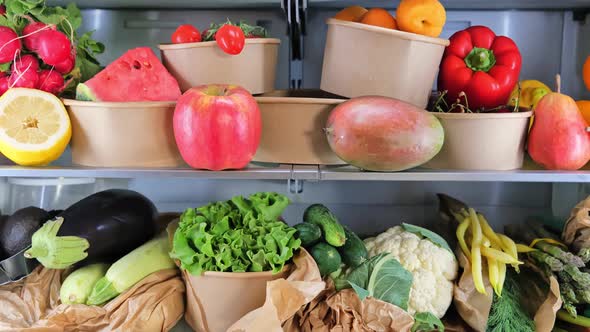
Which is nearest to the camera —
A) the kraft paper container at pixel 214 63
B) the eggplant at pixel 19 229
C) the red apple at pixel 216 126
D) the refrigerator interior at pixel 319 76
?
the red apple at pixel 216 126

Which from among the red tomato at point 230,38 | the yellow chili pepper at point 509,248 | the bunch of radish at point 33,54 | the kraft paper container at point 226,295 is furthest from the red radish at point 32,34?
the yellow chili pepper at point 509,248

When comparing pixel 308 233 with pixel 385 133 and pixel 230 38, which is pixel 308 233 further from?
pixel 230 38

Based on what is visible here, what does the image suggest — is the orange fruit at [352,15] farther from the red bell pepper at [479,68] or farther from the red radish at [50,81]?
the red radish at [50,81]

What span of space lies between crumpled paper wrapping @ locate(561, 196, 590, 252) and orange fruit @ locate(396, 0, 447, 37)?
520 millimetres

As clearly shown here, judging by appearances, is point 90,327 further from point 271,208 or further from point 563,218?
Result: point 563,218

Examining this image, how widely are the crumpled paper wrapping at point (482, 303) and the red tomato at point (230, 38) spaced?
0.68m

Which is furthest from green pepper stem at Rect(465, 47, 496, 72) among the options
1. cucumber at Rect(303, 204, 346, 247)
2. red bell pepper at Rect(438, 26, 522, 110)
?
cucumber at Rect(303, 204, 346, 247)

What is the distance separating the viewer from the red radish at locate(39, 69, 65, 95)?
1030 millimetres

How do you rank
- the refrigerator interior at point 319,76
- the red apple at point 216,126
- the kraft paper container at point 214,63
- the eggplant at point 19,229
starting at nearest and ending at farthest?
the red apple at point 216,126 < the kraft paper container at point 214,63 < the eggplant at point 19,229 < the refrigerator interior at point 319,76

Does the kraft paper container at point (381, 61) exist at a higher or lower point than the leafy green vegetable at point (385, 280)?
higher

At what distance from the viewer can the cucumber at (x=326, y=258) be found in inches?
41.3

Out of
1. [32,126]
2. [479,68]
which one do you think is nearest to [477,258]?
[479,68]

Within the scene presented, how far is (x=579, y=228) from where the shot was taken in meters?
1.14

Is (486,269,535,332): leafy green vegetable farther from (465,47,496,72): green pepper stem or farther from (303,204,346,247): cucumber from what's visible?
(465,47,496,72): green pepper stem
